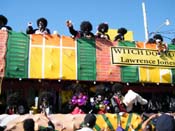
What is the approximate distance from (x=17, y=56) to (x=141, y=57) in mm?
4532

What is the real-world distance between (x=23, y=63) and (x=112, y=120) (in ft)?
11.2

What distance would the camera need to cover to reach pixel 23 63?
11.4 m

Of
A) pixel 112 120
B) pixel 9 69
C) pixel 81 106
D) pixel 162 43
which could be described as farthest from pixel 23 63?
pixel 162 43

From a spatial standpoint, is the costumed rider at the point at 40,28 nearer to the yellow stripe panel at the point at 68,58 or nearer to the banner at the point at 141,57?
the yellow stripe panel at the point at 68,58

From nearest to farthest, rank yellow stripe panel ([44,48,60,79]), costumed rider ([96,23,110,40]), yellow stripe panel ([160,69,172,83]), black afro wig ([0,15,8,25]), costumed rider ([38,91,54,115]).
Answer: costumed rider ([38,91,54,115])
yellow stripe panel ([44,48,60,79])
black afro wig ([0,15,8,25])
costumed rider ([96,23,110,40])
yellow stripe panel ([160,69,172,83])

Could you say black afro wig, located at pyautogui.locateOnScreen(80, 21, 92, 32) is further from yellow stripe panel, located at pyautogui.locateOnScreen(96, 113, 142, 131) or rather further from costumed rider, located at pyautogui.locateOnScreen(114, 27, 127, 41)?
yellow stripe panel, located at pyautogui.locateOnScreen(96, 113, 142, 131)

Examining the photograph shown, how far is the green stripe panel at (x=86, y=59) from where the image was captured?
12.3 metres

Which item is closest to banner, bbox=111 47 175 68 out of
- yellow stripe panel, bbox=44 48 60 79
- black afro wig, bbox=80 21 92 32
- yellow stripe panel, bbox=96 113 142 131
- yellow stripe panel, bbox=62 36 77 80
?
black afro wig, bbox=80 21 92 32

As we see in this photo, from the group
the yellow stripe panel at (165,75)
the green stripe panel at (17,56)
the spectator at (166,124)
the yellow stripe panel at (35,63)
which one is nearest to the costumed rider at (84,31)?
the yellow stripe panel at (35,63)

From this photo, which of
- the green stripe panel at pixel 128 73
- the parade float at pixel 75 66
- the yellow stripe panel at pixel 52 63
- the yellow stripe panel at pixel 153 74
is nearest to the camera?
the parade float at pixel 75 66

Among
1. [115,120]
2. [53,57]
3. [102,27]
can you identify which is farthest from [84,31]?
[115,120]

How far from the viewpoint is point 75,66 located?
40.1 feet

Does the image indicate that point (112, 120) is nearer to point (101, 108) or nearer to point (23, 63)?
point (101, 108)

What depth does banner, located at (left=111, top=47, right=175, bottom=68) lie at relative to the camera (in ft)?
42.3
